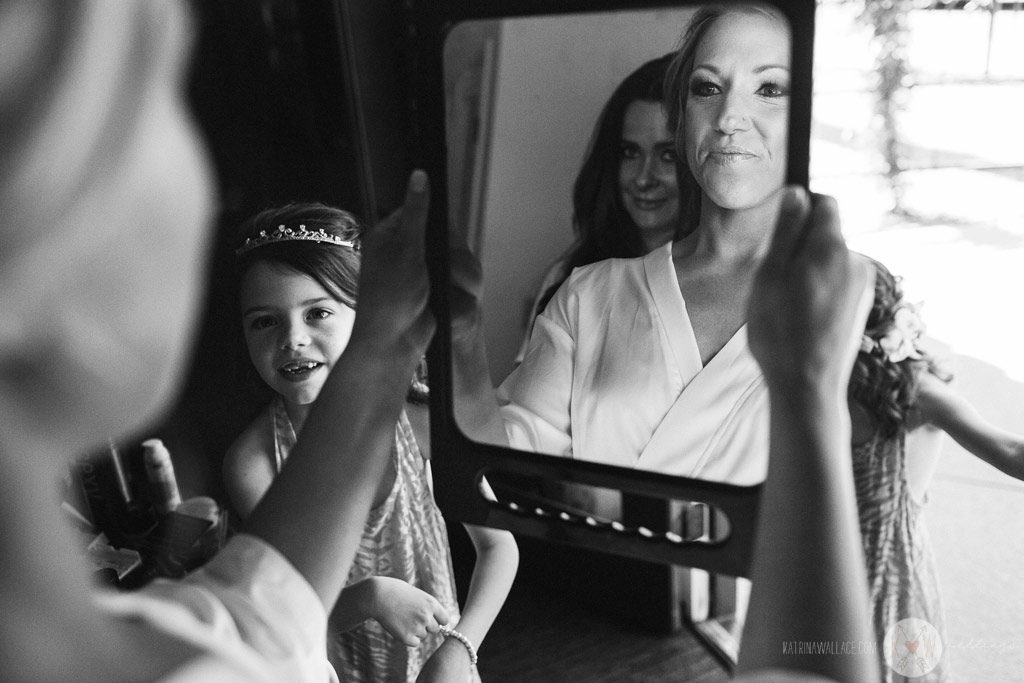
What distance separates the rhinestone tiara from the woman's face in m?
0.39

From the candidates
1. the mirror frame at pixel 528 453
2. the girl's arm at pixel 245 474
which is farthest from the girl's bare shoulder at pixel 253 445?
the mirror frame at pixel 528 453

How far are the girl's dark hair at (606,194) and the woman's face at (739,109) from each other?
29 mm

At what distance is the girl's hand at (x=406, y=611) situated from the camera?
2.96ft

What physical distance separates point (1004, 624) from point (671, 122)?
0.45m

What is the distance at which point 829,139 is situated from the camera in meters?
0.66

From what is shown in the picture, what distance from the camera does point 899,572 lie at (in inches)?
28.0

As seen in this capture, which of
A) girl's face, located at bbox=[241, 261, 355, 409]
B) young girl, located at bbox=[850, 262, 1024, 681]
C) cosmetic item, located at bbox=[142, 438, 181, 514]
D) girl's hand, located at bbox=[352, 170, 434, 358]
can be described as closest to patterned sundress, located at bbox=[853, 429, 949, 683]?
young girl, located at bbox=[850, 262, 1024, 681]

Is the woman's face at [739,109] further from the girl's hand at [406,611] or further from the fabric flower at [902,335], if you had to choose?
the girl's hand at [406,611]

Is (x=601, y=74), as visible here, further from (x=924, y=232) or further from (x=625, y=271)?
(x=924, y=232)

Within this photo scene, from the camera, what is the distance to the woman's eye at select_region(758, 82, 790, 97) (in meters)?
0.57

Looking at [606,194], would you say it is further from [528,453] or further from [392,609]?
[392,609]

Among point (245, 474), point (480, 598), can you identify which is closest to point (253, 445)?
point (245, 474)

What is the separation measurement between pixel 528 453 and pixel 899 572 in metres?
0.31

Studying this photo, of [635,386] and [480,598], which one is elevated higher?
[635,386]
